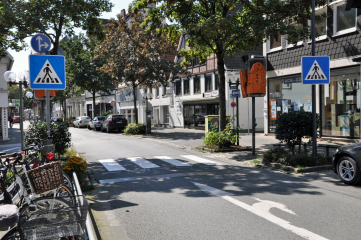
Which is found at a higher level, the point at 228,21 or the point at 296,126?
the point at 228,21

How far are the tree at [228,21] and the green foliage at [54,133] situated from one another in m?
6.15

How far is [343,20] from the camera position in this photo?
1602cm

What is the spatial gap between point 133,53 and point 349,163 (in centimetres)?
2097

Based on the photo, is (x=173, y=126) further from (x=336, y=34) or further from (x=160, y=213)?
(x=160, y=213)

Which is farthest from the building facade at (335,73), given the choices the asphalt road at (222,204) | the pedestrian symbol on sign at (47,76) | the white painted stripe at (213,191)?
the pedestrian symbol on sign at (47,76)

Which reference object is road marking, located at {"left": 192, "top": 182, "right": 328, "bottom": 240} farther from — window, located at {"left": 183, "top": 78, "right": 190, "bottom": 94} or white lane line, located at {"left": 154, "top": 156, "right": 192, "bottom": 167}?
window, located at {"left": 183, "top": 78, "right": 190, "bottom": 94}

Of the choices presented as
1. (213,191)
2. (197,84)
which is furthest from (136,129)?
(213,191)

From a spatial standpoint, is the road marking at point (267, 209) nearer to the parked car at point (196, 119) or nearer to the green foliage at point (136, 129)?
the green foliage at point (136, 129)

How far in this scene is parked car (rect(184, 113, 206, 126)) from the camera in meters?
31.5

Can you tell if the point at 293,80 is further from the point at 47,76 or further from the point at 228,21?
the point at 47,76

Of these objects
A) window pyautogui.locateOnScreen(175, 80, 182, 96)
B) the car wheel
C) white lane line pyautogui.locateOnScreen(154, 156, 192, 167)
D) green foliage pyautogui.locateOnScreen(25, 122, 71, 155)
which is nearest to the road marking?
the car wheel

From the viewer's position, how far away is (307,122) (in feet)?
33.0

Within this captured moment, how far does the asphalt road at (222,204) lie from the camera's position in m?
4.69

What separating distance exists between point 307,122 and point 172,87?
27.7 m
